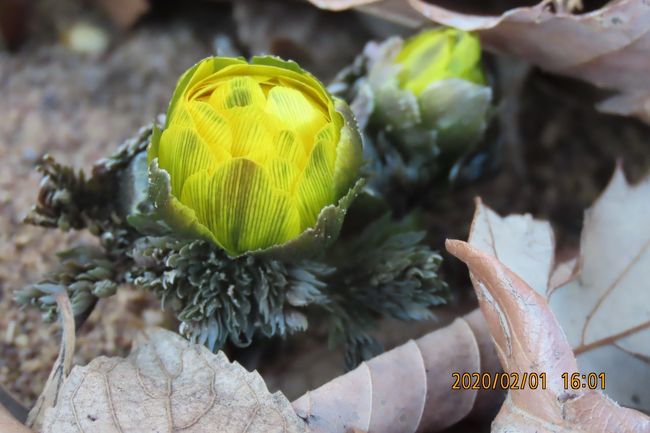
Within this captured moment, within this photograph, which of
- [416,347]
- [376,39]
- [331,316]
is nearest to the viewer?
[416,347]

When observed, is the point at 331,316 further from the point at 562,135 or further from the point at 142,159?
the point at 562,135

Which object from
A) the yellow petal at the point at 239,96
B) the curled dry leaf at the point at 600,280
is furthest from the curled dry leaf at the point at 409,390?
the yellow petal at the point at 239,96

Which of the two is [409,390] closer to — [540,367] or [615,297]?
[540,367]

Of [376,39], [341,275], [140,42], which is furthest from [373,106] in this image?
[140,42]
